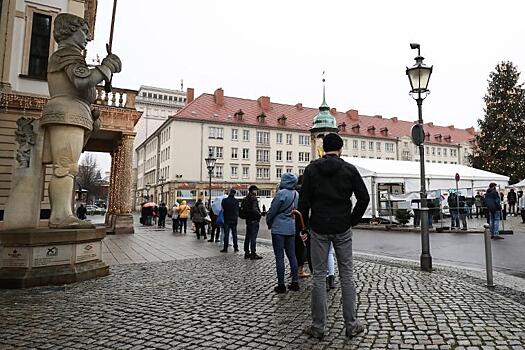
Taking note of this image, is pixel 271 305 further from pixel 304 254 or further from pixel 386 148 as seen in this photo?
pixel 386 148

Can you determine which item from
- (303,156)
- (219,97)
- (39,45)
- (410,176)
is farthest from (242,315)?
(303,156)

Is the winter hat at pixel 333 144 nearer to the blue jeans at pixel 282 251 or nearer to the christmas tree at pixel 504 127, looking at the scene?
the blue jeans at pixel 282 251

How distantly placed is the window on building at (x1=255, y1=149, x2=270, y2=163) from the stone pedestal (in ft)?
176

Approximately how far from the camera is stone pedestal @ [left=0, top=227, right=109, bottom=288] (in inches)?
239

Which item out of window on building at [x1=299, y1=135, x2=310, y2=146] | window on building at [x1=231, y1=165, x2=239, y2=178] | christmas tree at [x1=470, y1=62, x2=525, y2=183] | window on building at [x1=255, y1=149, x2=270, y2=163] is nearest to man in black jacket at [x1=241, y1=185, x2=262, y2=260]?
christmas tree at [x1=470, y1=62, x2=525, y2=183]

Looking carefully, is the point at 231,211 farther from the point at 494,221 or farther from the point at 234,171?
the point at 234,171

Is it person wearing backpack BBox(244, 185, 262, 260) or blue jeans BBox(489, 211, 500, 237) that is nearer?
person wearing backpack BBox(244, 185, 262, 260)

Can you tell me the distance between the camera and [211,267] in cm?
836

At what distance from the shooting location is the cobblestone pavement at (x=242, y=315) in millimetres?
3622

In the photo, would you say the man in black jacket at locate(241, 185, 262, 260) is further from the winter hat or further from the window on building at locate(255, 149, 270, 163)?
the window on building at locate(255, 149, 270, 163)

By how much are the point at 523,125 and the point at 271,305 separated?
1605 inches

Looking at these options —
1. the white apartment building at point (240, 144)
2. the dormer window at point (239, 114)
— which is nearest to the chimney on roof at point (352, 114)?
the white apartment building at point (240, 144)

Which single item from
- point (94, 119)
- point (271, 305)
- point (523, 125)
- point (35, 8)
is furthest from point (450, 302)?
point (523, 125)

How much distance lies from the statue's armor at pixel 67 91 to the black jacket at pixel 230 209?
5.12m
